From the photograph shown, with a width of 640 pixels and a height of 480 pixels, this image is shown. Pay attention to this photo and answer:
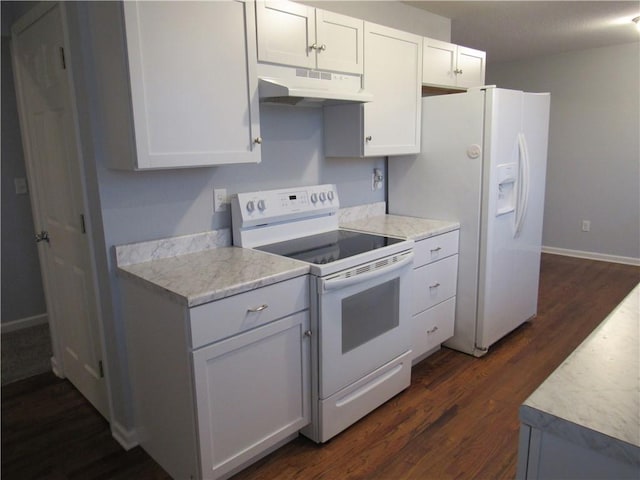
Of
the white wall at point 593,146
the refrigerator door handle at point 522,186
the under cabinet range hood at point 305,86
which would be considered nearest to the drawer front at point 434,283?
the refrigerator door handle at point 522,186

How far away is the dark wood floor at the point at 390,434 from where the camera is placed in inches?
81.2

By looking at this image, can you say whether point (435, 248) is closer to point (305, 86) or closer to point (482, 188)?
point (482, 188)

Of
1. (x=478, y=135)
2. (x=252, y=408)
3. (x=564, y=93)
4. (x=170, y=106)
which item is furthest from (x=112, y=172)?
(x=564, y=93)

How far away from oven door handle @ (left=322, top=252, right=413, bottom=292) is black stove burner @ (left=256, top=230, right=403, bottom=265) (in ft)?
0.33

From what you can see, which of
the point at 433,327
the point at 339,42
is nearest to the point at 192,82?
the point at 339,42

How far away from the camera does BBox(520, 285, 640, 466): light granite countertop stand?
75 cm

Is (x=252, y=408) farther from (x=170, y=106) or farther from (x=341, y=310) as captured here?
(x=170, y=106)

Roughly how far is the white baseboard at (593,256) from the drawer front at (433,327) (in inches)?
128

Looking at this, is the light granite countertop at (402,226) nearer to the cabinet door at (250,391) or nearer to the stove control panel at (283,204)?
the stove control panel at (283,204)

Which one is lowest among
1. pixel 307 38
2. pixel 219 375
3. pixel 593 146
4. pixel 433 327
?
pixel 433 327

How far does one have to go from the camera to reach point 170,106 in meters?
1.86

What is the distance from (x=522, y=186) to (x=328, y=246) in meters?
1.57

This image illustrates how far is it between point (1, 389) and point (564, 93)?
593cm

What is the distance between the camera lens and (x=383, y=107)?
9.16 feet
